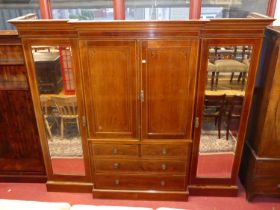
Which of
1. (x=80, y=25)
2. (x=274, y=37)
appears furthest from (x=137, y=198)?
(x=274, y=37)

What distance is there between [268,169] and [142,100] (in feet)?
4.40

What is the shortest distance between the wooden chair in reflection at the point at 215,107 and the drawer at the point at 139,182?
66 centimetres

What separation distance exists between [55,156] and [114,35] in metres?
1.38

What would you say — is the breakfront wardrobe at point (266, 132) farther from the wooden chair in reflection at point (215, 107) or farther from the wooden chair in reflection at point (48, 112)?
the wooden chair in reflection at point (48, 112)

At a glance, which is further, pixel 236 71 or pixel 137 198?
pixel 137 198

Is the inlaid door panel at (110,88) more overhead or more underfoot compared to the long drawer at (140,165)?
more overhead

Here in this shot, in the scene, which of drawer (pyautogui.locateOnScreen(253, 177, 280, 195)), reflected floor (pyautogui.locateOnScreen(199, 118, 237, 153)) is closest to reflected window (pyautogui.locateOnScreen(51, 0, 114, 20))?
reflected floor (pyautogui.locateOnScreen(199, 118, 237, 153))

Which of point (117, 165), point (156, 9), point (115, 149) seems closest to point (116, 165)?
point (117, 165)

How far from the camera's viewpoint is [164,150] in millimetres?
2400

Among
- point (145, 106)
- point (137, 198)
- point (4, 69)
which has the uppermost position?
point (4, 69)

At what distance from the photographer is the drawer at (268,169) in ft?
7.84

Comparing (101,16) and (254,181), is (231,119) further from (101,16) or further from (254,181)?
(101,16)

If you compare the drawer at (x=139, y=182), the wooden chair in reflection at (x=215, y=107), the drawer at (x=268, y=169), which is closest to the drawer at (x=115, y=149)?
the drawer at (x=139, y=182)

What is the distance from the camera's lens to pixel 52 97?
7.64 ft
